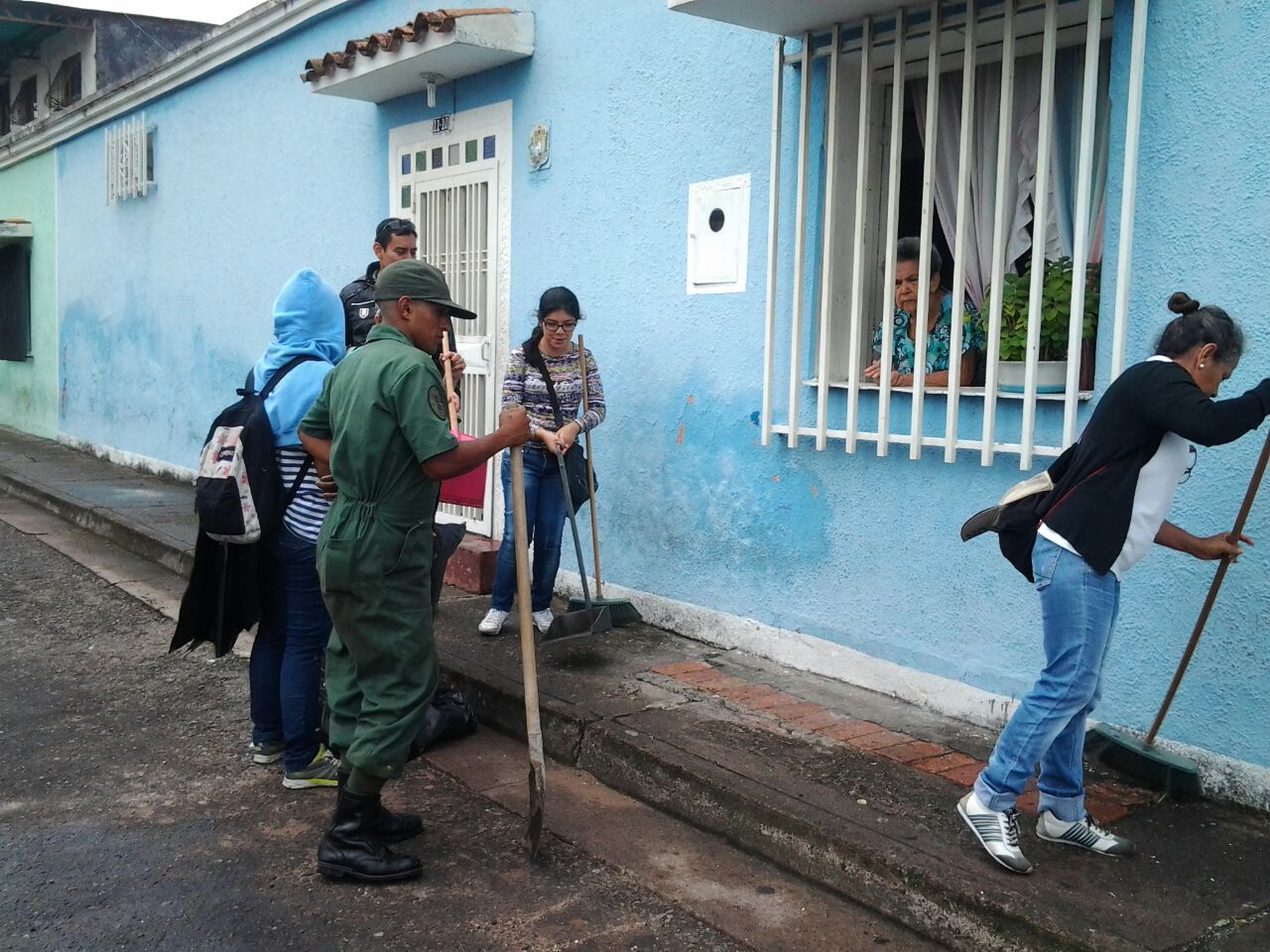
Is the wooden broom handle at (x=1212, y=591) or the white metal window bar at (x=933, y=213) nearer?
the wooden broom handle at (x=1212, y=591)

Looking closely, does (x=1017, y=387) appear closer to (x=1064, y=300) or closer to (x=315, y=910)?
(x=1064, y=300)

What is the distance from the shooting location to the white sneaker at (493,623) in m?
5.82

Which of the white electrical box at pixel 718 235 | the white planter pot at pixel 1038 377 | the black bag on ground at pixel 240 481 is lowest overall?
the black bag on ground at pixel 240 481

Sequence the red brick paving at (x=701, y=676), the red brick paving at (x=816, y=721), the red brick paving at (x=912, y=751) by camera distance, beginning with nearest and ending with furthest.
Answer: the red brick paving at (x=912, y=751)
the red brick paving at (x=816, y=721)
the red brick paving at (x=701, y=676)

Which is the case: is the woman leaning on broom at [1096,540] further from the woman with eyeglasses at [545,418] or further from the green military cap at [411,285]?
the woman with eyeglasses at [545,418]

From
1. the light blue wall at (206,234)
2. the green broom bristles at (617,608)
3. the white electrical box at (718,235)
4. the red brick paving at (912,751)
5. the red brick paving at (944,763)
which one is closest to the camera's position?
the red brick paving at (944,763)

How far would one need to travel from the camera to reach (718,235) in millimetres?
5656

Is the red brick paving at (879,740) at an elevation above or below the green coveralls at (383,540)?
below

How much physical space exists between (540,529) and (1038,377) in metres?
2.43

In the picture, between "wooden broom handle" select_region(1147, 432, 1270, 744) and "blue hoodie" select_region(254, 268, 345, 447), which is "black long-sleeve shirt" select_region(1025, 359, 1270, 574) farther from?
"blue hoodie" select_region(254, 268, 345, 447)

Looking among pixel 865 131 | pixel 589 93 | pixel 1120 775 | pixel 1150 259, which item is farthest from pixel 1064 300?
pixel 589 93

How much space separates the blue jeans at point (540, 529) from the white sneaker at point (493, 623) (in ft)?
0.10

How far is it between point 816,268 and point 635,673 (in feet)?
6.47

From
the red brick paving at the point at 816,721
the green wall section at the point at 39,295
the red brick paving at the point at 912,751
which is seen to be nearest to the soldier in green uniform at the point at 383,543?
the red brick paving at the point at 816,721
